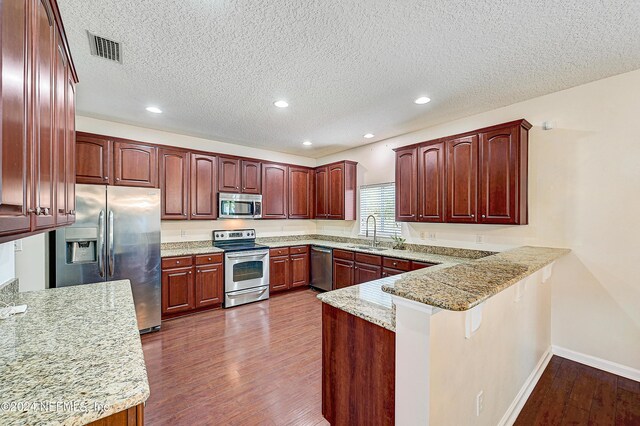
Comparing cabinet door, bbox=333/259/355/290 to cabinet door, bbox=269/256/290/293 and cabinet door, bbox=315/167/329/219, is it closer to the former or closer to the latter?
cabinet door, bbox=269/256/290/293

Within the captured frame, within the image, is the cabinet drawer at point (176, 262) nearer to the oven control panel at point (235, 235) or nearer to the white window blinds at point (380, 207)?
the oven control panel at point (235, 235)

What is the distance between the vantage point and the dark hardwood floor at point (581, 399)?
2.03 meters

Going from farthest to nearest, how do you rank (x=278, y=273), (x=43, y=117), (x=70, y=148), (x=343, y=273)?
(x=278, y=273) < (x=343, y=273) < (x=70, y=148) < (x=43, y=117)

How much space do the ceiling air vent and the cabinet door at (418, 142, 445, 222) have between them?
347 cm

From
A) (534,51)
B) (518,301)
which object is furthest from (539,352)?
(534,51)

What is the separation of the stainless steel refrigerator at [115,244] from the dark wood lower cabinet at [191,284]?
0.20 metres

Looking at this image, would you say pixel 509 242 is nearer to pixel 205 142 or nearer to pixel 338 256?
pixel 338 256

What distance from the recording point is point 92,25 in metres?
1.91

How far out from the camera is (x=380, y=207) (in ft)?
16.0

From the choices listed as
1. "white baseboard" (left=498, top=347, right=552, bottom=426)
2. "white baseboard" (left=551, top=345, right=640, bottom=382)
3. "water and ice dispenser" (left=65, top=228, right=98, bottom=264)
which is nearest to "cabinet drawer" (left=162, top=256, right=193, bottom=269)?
"water and ice dispenser" (left=65, top=228, right=98, bottom=264)

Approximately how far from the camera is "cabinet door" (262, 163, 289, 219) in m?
5.17

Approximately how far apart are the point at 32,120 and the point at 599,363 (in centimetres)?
460

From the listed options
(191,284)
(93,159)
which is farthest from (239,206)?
(93,159)

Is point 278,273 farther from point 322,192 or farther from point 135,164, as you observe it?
point 135,164
